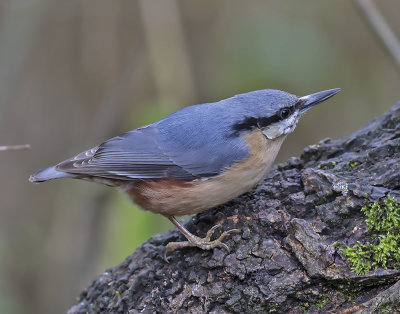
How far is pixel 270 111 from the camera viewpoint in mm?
3271

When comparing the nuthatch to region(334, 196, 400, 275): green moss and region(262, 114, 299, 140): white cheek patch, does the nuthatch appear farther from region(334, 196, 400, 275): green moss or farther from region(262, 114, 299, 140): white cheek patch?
region(334, 196, 400, 275): green moss

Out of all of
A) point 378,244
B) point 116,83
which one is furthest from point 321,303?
point 116,83

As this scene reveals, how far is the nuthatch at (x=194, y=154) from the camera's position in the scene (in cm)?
313

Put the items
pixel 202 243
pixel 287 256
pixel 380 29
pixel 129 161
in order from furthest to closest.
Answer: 1. pixel 380 29
2. pixel 129 161
3. pixel 202 243
4. pixel 287 256

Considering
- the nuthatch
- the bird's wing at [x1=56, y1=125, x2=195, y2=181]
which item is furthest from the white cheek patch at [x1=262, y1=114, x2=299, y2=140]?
the bird's wing at [x1=56, y1=125, x2=195, y2=181]

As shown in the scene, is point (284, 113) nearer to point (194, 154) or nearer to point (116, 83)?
point (194, 154)

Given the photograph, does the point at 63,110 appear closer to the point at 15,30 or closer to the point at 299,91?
the point at 15,30

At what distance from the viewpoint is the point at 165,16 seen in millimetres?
5016

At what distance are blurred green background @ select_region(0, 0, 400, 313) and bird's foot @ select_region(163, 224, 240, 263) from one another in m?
1.24

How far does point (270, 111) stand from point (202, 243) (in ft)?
3.25

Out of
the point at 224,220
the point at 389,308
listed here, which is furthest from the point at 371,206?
the point at 224,220

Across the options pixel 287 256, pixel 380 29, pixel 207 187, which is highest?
pixel 380 29

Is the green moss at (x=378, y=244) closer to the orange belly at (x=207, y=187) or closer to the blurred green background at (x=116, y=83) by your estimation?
the orange belly at (x=207, y=187)

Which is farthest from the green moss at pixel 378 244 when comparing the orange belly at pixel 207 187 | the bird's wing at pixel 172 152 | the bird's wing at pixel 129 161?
the bird's wing at pixel 129 161
